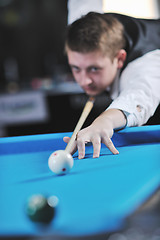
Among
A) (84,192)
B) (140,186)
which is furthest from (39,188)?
(140,186)

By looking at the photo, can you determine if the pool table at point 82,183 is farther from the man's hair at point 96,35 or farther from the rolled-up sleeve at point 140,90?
the man's hair at point 96,35

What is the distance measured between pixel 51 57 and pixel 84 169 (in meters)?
3.65

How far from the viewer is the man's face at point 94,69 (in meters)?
1.14

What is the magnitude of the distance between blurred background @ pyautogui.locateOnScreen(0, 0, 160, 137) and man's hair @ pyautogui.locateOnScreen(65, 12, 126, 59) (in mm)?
1934

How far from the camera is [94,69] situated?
1.15 metres

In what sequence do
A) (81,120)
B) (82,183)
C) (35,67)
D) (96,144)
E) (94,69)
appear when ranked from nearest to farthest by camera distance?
(82,183) < (96,144) < (81,120) < (94,69) < (35,67)

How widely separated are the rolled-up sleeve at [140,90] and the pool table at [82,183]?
0.07 metres

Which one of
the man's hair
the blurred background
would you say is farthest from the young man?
the blurred background

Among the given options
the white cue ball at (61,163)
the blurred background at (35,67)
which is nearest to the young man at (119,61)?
the white cue ball at (61,163)

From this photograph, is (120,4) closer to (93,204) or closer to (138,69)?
(138,69)

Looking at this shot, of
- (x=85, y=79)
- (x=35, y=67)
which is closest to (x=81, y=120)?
(x=85, y=79)

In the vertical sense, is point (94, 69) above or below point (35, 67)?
above

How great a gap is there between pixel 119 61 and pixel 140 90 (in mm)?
187

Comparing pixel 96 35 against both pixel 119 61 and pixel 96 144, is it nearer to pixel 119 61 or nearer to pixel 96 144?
pixel 119 61
